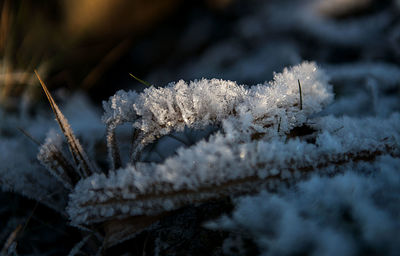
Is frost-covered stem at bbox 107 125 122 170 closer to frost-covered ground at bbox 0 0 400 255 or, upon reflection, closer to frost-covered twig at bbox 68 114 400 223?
frost-covered ground at bbox 0 0 400 255

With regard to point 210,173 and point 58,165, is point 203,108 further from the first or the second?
point 58,165

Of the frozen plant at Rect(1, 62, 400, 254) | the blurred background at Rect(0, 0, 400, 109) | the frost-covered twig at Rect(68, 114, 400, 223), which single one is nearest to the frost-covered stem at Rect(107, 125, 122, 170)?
the frozen plant at Rect(1, 62, 400, 254)

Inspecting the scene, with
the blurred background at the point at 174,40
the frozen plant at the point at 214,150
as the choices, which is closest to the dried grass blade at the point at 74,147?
the frozen plant at the point at 214,150

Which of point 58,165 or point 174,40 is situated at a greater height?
point 174,40

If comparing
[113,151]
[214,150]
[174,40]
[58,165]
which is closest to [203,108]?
[214,150]

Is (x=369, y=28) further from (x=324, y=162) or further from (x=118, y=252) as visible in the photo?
(x=118, y=252)

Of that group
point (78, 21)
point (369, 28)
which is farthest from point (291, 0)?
point (78, 21)

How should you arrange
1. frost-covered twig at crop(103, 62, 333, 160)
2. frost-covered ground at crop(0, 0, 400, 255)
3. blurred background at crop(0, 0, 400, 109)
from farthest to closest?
blurred background at crop(0, 0, 400, 109)
frost-covered twig at crop(103, 62, 333, 160)
frost-covered ground at crop(0, 0, 400, 255)

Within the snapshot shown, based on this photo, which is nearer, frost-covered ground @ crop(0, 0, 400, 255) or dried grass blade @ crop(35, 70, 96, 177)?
frost-covered ground @ crop(0, 0, 400, 255)

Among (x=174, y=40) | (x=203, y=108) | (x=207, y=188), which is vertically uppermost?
(x=174, y=40)

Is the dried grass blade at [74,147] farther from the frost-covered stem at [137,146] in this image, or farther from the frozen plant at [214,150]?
the frost-covered stem at [137,146]

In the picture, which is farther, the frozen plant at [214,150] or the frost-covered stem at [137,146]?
the frost-covered stem at [137,146]
